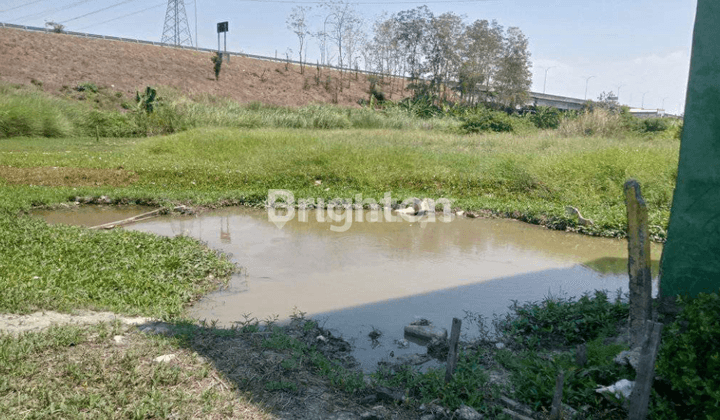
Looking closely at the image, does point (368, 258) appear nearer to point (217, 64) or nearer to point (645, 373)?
point (645, 373)

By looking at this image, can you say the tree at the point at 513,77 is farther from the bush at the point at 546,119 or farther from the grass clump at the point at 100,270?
the grass clump at the point at 100,270

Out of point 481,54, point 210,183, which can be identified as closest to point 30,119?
point 210,183

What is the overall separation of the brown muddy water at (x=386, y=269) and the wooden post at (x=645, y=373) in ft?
5.91

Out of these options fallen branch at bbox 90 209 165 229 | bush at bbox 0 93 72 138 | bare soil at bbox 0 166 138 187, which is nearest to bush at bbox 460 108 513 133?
bare soil at bbox 0 166 138 187

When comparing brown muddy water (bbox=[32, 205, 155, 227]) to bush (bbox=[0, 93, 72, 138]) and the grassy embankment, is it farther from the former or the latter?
bush (bbox=[0, 93, 72, 138])

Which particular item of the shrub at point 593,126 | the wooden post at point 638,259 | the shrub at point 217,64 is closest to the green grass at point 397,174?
the wooden post at point 638,259

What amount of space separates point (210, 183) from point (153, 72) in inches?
1052

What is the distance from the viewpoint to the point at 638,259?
377cm

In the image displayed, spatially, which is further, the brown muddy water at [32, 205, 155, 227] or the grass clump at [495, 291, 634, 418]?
the brown muddy water at [32, 205, 155, 227]

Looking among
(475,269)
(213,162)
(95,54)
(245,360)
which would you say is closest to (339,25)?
(95,54)

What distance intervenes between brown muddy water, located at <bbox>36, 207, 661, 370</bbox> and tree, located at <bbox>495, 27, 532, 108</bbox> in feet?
119

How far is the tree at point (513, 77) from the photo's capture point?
1699 inches

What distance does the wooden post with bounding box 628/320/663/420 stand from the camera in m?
2.82

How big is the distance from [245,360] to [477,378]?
5.06 ft
